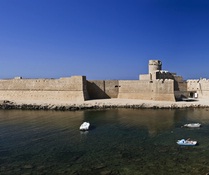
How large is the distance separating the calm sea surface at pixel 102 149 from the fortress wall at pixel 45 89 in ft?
34.9

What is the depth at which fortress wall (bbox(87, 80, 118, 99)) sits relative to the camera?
29.4 m

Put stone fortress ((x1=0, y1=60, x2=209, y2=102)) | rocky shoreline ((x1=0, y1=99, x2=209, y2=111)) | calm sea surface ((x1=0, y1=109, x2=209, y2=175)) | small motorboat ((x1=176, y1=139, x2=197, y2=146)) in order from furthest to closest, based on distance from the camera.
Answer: stone fortress ((x1=0, y1=60, x2=209, y2=102)) → rocky shoreline ((x1=0, y1=99, x2=209, y2=111)) → small motorboat ((x1=176, y1=139, x2=197, y2=146)) → calm sea surface ((x1=0, y1=109, x2=209, y2=175))

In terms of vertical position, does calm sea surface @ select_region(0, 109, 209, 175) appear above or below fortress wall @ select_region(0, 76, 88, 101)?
below

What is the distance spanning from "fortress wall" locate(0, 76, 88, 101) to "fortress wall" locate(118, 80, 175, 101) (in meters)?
4.93

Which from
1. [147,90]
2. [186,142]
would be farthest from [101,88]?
[186,142]

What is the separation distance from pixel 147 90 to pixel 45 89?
12.5 m

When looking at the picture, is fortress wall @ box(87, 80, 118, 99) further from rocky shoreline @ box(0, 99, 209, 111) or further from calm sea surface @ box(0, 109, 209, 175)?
calm sea surface @ box(0, 109, 209, 175)

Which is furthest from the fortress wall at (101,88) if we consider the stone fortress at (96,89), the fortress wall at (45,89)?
the fortress wall at (45,89)

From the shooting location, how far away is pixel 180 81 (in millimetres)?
32250

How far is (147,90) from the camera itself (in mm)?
27797

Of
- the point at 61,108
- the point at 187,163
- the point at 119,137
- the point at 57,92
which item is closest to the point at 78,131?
the point at 119,137

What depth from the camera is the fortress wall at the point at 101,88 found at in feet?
96.4

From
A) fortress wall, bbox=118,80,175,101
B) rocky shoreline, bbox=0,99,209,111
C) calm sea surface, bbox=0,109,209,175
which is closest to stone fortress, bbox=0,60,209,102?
fortress wall, bbox=118,80,175,101

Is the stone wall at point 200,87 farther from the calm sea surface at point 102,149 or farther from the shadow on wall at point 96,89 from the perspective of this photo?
the calm sea surface at point 102,149
